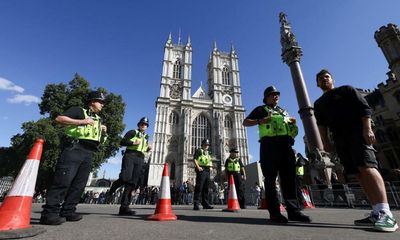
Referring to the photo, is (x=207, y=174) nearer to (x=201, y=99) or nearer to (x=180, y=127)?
(x=180, y=127)

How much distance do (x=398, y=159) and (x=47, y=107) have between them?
36.9 meters

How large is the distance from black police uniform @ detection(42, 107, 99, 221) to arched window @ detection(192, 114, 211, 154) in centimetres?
3468

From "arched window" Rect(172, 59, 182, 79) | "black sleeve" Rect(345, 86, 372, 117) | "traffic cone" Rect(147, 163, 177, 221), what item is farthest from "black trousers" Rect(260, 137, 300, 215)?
"arched window" Rect(172, 59, 182, 79)

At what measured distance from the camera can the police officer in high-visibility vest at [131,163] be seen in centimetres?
452

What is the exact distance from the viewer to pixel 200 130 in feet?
129

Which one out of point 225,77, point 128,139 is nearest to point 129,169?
point 128,139

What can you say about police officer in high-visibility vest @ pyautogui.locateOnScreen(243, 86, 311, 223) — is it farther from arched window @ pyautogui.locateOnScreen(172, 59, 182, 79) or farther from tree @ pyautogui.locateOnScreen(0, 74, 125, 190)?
arched window @ pyautogui.locateOnScreen(172, 59, 182, 79)

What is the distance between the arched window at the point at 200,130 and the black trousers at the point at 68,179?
114ft

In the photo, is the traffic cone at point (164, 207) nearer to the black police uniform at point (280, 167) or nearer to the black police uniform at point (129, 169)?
the black police uniform at point (129, 169)

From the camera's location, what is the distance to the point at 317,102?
3.27m

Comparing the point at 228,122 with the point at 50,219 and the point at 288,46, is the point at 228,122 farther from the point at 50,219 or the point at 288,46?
the point at 50,219

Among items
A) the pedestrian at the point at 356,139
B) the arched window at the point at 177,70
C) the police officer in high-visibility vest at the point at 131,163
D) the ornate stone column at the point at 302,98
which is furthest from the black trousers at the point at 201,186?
the arched window at the point at 177,70

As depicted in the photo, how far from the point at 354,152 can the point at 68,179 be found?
369cm

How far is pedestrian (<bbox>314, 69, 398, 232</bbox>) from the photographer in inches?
95.7
